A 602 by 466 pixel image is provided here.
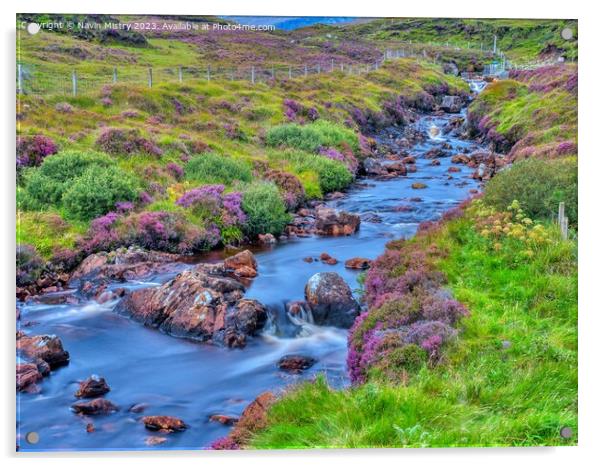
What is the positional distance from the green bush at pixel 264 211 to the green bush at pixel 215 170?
4.14 feet

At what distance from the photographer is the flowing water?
8.80 m

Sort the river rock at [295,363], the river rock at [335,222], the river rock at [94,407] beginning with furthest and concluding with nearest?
1. the river rock at [335,222]
2. the river rock at [295,363]
3. the river rock at [94,407]

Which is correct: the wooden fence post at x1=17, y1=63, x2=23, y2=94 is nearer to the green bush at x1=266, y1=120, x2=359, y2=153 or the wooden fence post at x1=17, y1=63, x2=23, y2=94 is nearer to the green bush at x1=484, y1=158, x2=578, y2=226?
the green bush at x1=484, y1=158, x2=578, y2=226

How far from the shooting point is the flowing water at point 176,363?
8.80 m

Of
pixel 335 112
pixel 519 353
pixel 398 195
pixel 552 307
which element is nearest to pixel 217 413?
pixel 519 353

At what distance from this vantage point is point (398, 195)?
15.5m

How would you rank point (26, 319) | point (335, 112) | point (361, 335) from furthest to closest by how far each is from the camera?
point (335, 112), point (361, 335), point (26, 319)

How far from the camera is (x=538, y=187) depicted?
11.6 m

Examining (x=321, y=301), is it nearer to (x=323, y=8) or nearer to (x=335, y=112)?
(x=323, y=8)

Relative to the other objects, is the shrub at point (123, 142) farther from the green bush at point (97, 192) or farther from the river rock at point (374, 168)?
the river rock at point (374, 168)

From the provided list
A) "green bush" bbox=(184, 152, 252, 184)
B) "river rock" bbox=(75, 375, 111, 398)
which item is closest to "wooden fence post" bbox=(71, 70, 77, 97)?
"green bush" bbox=(184, 152, 252, 184)

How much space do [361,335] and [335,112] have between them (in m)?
13.3

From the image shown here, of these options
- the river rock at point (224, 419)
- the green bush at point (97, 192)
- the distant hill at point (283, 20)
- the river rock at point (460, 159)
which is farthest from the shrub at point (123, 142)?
the river rock at point (224, 419)

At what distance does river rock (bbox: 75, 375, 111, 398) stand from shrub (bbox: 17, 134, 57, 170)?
342 centimetres
